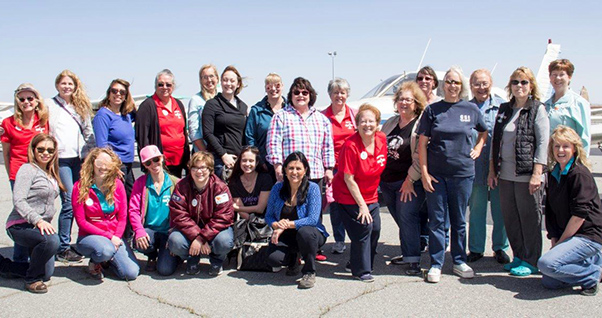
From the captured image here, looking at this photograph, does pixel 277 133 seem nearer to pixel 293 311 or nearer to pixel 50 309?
pixel 293 311

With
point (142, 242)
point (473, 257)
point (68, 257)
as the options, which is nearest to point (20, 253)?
point (68, 257)

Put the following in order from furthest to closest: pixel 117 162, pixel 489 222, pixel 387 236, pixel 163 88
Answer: pixel 489 222, pixel 387 236, pixel 163 88, pixel 117 162

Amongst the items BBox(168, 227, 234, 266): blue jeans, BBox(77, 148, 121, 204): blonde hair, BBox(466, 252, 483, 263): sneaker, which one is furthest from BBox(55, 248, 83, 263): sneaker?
BBox(466, 252, 483, 263): sneaker

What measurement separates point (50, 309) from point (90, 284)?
1.81 feet

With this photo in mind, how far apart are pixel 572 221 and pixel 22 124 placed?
491 centimetres

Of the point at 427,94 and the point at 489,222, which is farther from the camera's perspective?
the point at 489,222

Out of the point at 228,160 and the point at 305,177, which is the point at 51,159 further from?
the point at 305,177

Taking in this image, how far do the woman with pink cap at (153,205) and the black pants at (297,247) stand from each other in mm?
944

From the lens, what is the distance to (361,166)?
3.99m

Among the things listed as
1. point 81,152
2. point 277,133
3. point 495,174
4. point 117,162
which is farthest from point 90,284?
point 495,174

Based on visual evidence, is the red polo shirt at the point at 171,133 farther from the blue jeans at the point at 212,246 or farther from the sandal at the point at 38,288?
the sandal at the point at 38,288

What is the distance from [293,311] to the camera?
11.0ft

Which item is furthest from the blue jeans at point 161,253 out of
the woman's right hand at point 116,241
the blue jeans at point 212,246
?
the woman's right hand at point 116,241

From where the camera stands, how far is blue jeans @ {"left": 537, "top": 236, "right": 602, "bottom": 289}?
3592 mm
